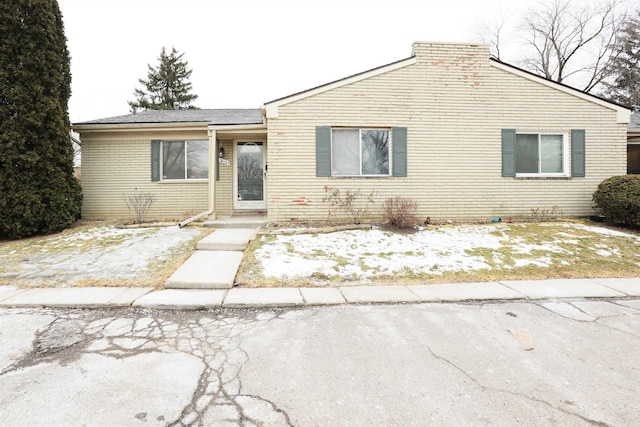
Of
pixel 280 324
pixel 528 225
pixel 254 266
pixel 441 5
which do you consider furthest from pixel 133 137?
pixel 441 5

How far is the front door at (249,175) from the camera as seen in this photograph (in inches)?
416

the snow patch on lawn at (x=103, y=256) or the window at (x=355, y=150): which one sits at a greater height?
the window at (x=355, y=150)

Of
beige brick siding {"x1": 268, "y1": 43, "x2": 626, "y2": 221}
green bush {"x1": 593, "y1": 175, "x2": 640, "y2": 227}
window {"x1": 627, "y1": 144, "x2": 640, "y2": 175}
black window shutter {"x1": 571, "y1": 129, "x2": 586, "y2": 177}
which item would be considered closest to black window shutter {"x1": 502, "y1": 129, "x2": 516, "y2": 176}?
beige brick siding {"x1": 268, "y1": 43, "x2": 626, "y2": 221}

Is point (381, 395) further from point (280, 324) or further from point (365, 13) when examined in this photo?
point (365, 13)

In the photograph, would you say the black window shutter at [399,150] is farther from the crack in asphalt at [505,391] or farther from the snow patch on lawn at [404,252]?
the crack in asphalt at [505,391]

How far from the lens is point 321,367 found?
2.57 metres

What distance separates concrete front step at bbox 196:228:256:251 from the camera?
6.60 m

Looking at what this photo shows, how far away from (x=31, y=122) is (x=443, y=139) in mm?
10787

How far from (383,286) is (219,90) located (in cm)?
4191

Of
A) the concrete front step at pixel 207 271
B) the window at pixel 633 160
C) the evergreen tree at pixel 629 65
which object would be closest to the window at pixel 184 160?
the concrete front step at pixel 207 271

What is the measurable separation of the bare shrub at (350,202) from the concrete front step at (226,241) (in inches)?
90.1

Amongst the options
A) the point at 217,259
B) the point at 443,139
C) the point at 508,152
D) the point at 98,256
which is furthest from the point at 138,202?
the point at 508,152

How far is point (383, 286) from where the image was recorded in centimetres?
478

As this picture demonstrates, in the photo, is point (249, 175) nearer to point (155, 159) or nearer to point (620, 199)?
point (155, 159)
